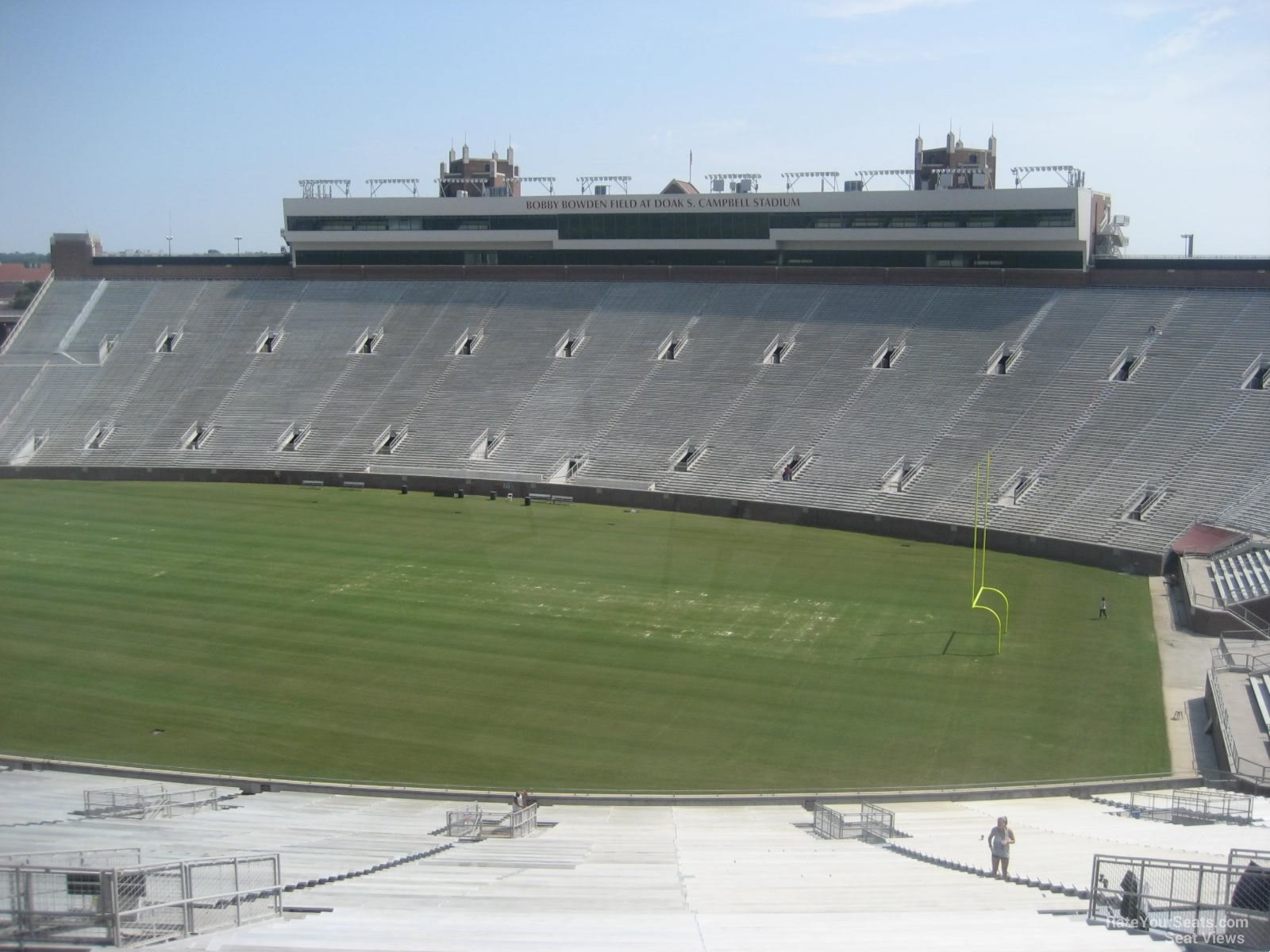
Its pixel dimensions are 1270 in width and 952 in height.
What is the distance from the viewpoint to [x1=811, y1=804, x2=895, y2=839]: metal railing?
1947 centimetres

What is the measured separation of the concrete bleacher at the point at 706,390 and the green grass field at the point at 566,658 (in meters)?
5.20

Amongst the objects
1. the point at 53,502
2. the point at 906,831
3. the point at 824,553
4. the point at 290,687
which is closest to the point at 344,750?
the point at 290,687

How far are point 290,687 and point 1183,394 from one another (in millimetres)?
33753

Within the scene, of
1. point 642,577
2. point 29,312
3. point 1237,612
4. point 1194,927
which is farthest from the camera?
point 29,312

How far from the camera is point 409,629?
108 feet

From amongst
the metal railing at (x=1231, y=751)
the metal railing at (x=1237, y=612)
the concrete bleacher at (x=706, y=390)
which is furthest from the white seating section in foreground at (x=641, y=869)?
the concrete bleacher at (x=706, y=390)

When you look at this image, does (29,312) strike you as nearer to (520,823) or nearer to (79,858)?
(520,823)

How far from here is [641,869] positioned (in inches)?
613

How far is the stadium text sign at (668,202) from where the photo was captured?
203ft

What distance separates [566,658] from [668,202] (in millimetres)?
37745

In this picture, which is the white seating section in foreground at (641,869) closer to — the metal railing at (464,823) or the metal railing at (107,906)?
the metal railing at (464,823)

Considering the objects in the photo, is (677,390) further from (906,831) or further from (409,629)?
(906,831)

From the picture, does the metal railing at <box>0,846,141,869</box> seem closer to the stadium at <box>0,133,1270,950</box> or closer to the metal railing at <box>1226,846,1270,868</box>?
the stadium at <box>0,133,1270,950</box>

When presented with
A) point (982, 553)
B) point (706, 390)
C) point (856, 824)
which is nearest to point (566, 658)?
point (856, 824)
